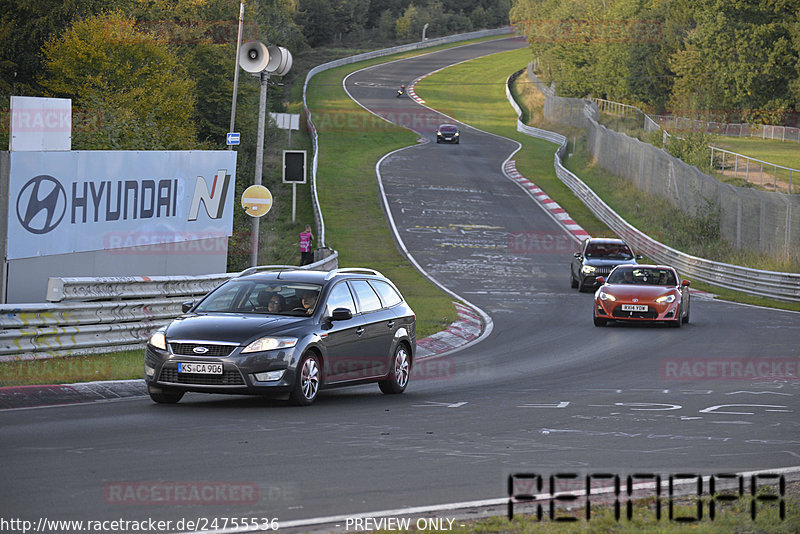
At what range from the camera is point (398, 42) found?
156 meters

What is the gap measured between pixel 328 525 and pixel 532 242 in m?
39.6

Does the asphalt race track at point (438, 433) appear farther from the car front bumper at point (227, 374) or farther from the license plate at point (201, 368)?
the license plate at point (201, 368)

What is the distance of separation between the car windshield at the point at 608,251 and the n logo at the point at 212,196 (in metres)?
14.0

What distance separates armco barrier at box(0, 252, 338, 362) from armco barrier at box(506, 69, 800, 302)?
66.0 ft

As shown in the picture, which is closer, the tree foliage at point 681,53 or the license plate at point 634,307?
the license plate at point 634,307

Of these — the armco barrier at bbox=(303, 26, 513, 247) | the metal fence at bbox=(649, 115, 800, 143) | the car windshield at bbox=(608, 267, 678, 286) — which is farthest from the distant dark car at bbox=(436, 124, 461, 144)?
the car windshield at bbox=(608, 267, 678, 286)

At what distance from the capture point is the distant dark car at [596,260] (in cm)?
3256

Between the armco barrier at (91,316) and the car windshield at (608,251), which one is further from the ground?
the armco barrier at (91,316)

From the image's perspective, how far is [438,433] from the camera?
1059cm

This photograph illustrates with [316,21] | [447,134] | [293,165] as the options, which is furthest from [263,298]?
[316,21]
